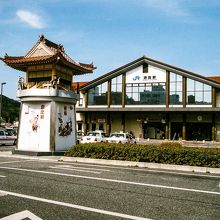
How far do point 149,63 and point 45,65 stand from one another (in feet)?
86.0

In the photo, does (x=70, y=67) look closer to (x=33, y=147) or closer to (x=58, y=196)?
(x=33, y=147)

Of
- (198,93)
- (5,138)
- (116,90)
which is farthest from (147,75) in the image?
(5,138)

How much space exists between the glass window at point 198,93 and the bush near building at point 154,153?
29.9 meters

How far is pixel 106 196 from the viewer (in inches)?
372

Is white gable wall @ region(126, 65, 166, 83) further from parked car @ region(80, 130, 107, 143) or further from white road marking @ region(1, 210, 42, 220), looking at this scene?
white road marking @ region(1, 210, 42, 220)

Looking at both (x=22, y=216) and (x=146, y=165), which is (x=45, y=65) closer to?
(x=146, y=165)

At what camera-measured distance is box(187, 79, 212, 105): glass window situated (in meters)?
45.9

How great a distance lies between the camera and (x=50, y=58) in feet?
78.1

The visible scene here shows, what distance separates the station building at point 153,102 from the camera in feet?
151

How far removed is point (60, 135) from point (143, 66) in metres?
27.8

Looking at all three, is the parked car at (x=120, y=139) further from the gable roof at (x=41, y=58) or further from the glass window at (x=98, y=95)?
the glass window at (x=98, y=95)

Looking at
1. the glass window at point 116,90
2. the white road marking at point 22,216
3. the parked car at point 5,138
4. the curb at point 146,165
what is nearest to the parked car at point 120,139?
the parked car at point 5,138

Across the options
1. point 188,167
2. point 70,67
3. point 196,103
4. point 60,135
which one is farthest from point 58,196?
point 196,103

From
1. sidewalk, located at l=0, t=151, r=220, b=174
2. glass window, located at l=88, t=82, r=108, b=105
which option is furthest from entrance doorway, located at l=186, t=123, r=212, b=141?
sidewalk, located at l=0, t=151, r=220, b=174
